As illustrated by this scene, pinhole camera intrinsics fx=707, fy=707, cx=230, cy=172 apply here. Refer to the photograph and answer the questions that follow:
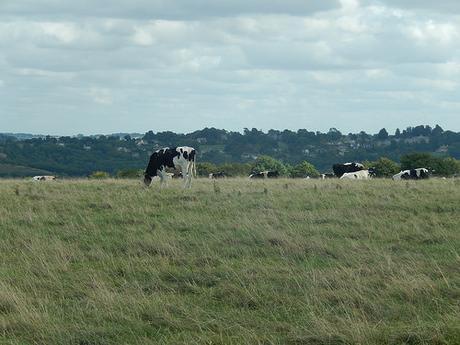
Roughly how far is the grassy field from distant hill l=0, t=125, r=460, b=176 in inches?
3051

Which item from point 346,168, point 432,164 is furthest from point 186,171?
point 432,164

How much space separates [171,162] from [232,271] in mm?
17382

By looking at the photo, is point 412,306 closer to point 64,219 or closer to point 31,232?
point 31,232

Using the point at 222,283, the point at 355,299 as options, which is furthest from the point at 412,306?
the point at 222,283

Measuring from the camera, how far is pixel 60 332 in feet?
26.2

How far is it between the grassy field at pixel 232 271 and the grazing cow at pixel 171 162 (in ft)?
25.8

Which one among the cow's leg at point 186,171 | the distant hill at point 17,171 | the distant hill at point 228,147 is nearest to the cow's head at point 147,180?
the cow's leg at point 186,171

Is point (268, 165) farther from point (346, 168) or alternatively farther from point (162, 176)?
point (162, 176)

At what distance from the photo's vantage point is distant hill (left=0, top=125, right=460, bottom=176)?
107 meters

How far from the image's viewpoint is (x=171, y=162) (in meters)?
27.9

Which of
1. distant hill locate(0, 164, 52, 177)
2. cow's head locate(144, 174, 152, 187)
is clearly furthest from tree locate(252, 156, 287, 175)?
cow's head locate(144, 174, 152, 187)

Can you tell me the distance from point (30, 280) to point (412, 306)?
214 inches

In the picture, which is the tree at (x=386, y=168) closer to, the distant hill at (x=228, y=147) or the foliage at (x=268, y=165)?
the foliage at (x=268, y=165)

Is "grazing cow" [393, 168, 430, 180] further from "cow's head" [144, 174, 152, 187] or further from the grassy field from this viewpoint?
the grassy field
